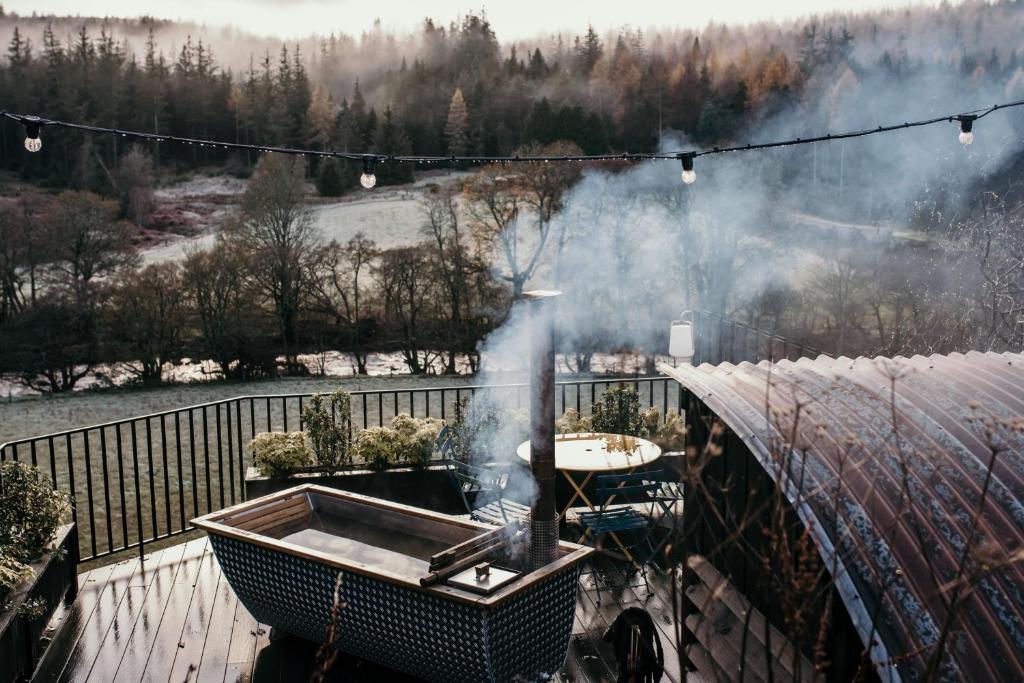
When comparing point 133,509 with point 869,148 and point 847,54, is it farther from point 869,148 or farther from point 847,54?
point 847,54

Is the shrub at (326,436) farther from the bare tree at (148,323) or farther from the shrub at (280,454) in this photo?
the bare tree at (148,323)

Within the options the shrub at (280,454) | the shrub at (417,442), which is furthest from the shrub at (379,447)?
the shrub at (280,454)

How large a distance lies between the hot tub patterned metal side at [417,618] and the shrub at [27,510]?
2.92 feet

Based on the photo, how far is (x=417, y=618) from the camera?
Answer: 389cm

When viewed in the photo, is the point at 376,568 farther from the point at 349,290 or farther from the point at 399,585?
the point at 349,290

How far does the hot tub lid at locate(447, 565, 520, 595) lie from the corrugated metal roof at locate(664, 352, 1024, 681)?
1.16 metres

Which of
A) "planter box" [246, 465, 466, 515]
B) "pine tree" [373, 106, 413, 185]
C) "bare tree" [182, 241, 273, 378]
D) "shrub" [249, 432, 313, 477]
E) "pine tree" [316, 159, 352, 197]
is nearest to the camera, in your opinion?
"shrub" [249, 432, 313, 477]

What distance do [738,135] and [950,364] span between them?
19.6 metres

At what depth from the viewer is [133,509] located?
10148 millimetres

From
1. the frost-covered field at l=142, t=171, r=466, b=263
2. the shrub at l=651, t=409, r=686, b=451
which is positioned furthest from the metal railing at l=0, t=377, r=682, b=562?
the frost-covered field at l=142, t=171, r=466, b=263

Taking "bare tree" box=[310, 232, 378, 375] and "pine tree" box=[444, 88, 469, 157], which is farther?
"pine tree" box=[444, 88, 469, 157]

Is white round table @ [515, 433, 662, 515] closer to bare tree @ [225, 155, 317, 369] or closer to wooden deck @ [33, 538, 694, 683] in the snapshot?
wooden deck @ [33, 538, 694, 683]

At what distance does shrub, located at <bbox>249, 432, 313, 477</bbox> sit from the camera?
6.57m

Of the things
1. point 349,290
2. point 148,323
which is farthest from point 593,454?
point 148,323
